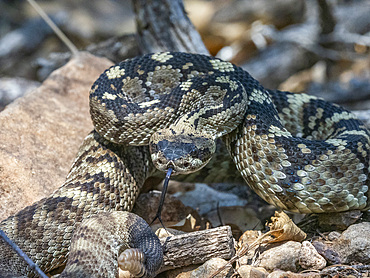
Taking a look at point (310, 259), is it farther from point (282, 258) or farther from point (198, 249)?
point (198, 249)

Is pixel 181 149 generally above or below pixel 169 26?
below

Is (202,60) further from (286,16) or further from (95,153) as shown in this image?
(286,16)

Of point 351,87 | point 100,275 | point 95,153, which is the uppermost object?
point 95,153

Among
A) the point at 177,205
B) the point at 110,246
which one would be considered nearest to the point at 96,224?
the point at 110,246

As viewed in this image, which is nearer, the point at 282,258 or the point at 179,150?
the point at 282,258

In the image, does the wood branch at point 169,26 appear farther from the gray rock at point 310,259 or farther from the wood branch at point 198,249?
the gray rock at point 310,259

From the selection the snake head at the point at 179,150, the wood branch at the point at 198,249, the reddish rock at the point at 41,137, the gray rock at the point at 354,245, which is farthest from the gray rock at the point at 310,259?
the reddish rock at the point at 41,137

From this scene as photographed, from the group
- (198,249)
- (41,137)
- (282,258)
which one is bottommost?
(282,258)

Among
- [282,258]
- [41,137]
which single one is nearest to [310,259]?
[282,258]
